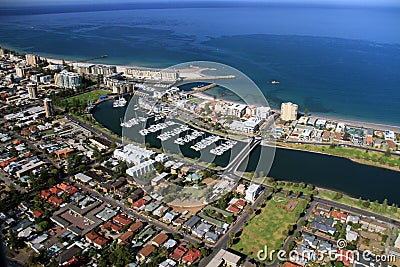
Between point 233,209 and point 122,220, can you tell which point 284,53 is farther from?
point 122,220

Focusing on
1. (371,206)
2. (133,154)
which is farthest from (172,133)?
(371,206)

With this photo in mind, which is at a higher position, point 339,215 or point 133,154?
point 133,154

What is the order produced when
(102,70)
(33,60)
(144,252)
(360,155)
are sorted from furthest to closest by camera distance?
(33,60)
(102,70)
(360,155)
(144,252)

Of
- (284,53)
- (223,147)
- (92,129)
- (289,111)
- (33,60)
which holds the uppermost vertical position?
(33,60)

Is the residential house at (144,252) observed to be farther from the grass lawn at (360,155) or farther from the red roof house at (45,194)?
the grass lawn at (360,155)

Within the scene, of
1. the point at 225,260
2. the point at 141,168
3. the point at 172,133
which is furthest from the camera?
the point at 172,133

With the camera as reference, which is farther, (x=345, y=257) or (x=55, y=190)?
(x=55, y=190)

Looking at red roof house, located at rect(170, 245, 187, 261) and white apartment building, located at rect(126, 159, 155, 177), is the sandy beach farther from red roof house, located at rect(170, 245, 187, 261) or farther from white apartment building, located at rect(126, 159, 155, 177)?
red roof house, located at rect(170, 245, 187, 261)
